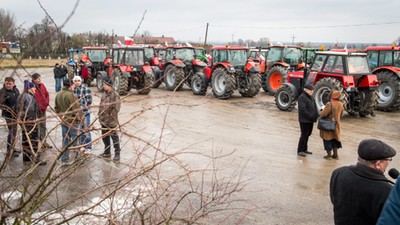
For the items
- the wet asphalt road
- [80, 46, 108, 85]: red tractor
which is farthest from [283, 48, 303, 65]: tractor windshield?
[80, 46, 108, 85]: red tractor

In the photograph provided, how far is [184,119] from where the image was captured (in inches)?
442

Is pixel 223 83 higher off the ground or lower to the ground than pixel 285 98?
higher

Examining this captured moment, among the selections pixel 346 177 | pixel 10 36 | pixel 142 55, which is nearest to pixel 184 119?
pixel 142 55

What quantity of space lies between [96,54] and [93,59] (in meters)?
0.32

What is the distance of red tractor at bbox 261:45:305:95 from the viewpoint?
51.0 ft

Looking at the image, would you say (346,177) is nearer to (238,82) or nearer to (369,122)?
(369,122)

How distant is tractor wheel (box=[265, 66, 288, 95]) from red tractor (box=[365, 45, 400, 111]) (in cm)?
317

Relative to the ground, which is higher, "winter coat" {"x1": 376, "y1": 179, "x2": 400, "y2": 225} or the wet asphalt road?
"winter coat" {"x1": 376, "y1": 179, "x2": 400, "y2": 225}

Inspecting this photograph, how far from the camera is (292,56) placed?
55.6 ft

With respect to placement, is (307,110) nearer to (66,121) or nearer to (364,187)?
(364,187)

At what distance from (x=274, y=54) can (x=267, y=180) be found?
36.9ft

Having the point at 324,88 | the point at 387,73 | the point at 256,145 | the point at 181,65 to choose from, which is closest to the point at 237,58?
the point at 181,65

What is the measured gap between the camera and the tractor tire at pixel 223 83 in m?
14.5

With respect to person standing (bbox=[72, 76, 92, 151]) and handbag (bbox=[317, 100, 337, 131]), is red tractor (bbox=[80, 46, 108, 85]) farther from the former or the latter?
handbag (bbox=[317, 100, 337, 131])
